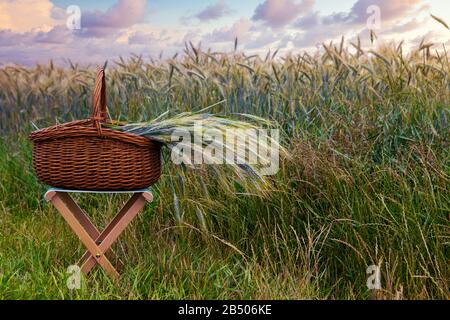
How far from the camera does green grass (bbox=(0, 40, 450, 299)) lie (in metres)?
3.00

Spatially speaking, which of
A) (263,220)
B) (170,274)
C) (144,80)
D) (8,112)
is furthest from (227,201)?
(8,112)

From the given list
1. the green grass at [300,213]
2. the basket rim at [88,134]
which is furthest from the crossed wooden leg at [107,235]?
the basket rim at [88,134]

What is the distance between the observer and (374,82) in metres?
4.41

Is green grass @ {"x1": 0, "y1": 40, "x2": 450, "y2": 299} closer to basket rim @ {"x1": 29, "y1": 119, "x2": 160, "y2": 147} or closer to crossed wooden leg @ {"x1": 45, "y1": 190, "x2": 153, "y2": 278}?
crossed wooden leg @ {"x1": 45, "y1": 190, "x2": 153, "y2": 278}

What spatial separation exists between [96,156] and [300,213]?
1108 millimetres

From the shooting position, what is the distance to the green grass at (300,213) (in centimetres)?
300

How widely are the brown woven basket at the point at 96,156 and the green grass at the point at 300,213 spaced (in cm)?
30

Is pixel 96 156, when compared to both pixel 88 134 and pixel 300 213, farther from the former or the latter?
pixel 300 213

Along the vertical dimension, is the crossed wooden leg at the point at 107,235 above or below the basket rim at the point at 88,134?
below

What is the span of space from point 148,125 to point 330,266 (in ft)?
3.77

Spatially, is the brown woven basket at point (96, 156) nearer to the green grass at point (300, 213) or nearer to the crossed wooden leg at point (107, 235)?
the crossed wooden leg at point (107, 235)

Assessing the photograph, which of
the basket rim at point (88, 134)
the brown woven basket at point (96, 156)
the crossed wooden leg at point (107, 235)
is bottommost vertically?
the crossed wooden leg at point (107, 235)

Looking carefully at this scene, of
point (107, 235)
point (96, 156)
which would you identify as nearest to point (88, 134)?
point (96, 156)

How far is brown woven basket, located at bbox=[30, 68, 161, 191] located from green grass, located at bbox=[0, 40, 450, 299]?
1.00 feet
